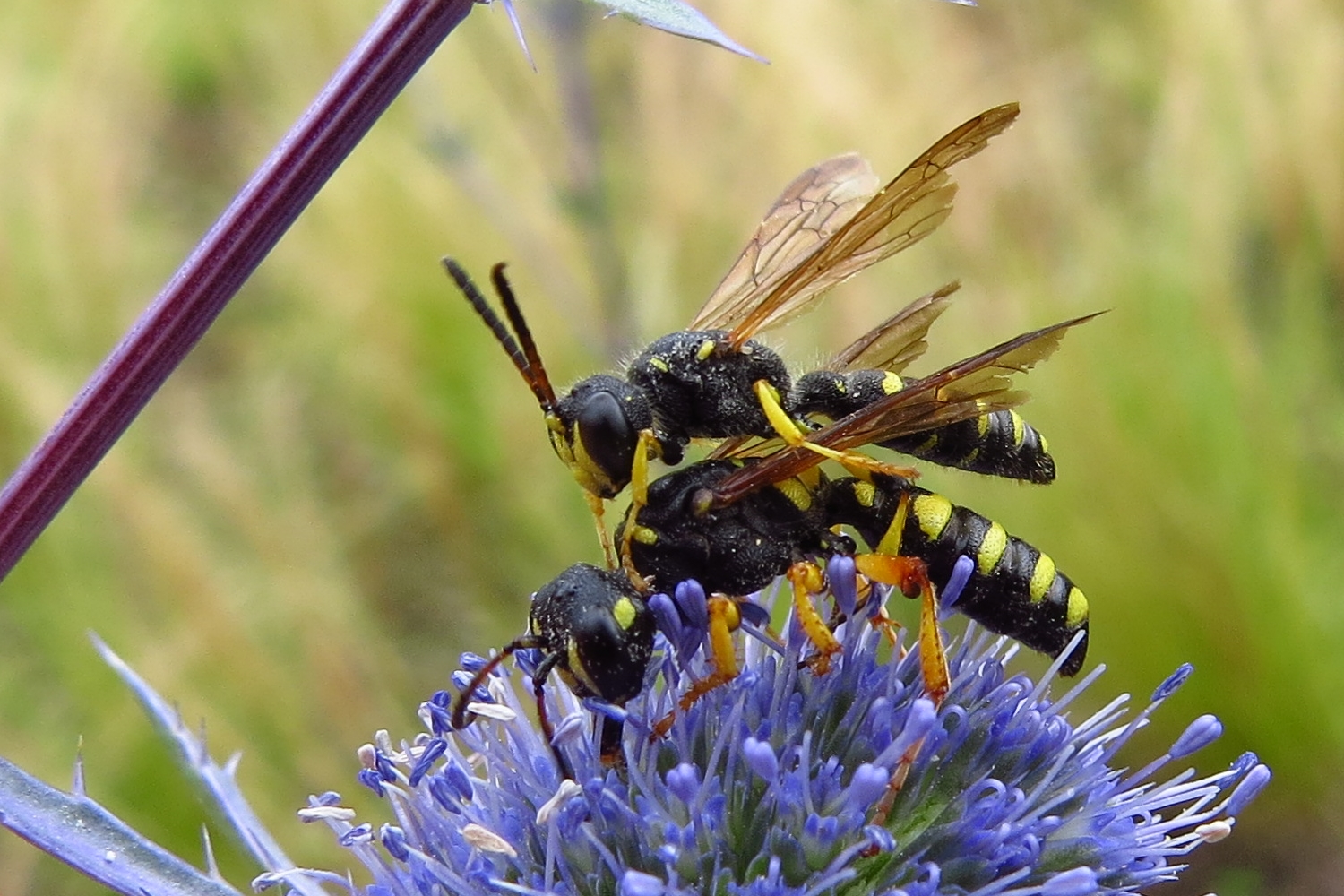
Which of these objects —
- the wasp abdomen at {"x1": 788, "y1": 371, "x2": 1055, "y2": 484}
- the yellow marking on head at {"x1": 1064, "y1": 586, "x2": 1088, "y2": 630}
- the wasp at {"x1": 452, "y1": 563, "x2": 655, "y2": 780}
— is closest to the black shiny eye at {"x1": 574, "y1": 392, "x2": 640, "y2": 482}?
the wasp at {"x1": 452, "y1": 563, "x2": 655, "y2": 780}

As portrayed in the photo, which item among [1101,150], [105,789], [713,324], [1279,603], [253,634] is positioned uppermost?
[1101,150]

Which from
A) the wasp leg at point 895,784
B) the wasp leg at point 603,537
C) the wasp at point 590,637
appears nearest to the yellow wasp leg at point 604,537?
the wasp leg at point 603,537

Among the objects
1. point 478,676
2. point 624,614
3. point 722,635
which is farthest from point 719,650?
point 478,676

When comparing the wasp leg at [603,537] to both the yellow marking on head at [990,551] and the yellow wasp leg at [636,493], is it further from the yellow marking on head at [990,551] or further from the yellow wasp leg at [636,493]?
the yellow marking on head at [990,551]

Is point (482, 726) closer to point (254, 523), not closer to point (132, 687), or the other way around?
point (132, 687)

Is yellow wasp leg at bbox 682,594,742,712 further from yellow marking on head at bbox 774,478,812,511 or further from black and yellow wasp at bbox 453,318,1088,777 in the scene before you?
yellow marking on head at bbox 774,478,812,511

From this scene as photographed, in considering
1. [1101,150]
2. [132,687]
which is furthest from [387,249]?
[132,687]

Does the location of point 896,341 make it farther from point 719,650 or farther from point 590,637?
point 590,637
